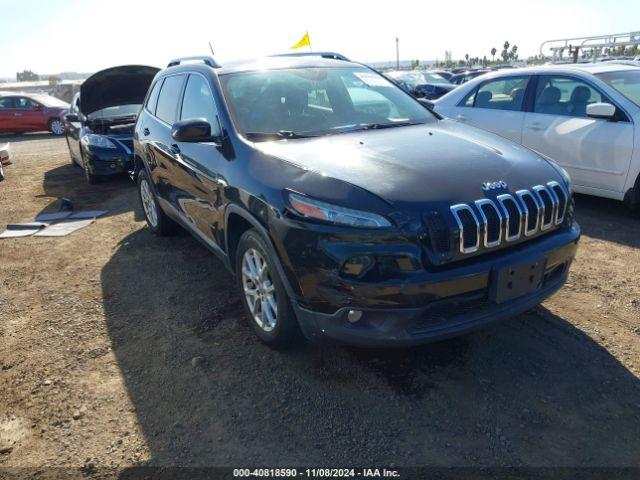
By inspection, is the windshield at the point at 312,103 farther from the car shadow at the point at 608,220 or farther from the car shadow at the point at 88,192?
the car shadow at the point at 88,192

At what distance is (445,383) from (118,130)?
7.41m

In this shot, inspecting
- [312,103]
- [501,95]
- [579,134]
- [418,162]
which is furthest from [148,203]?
[579,134]

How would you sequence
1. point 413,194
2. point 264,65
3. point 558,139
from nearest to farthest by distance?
point 413,194 → point 264,65 → point 558,139

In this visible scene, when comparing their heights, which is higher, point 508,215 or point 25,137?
point 508,215

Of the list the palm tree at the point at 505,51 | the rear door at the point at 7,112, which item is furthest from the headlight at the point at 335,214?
the palm tree at the point at 505,51

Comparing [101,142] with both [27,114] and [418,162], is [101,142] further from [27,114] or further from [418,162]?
[27,114]

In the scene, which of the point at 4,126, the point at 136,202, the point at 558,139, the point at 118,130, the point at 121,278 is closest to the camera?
Result: the point at 121,278

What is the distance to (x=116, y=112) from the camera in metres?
9.01

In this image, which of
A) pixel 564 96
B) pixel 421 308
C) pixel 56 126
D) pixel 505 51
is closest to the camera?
pixel 421 308

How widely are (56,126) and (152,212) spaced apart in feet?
48.3

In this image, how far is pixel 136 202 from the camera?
7.42 metres

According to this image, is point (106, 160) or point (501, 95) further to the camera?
point (106, 160)

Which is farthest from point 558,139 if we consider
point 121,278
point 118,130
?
point 118,130

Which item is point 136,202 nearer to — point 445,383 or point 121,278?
point 121,278
